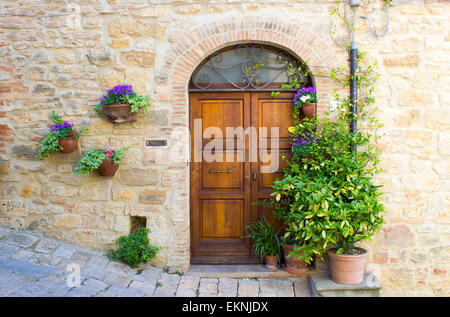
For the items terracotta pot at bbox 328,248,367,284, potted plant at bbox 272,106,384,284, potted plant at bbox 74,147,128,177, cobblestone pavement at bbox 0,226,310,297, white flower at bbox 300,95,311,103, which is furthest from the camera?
white flower at bbox 300,95,311,103

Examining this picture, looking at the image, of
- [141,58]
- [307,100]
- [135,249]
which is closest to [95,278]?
[135,249]

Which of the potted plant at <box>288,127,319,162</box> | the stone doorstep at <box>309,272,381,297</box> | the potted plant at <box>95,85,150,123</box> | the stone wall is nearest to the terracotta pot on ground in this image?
the stone doorstep at <box>309,272,381,297</box>

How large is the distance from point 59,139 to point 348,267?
11.3 ft

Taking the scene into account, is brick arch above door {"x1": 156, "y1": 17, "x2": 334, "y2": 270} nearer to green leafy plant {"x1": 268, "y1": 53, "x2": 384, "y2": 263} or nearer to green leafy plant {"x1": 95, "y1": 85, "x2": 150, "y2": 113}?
green leafy plant {"x1": 268, "y1": 53, "x2": 384, "y2": 263}

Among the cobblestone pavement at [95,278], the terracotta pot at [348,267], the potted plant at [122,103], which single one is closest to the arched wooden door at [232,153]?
the cobblestone pavement at [95,278]

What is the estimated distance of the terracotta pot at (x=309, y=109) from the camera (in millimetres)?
3820

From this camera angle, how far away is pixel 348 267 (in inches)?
137

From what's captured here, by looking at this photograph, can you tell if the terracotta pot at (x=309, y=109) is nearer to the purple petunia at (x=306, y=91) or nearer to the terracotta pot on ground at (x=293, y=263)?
the purple petunia at (x=306, y=91)

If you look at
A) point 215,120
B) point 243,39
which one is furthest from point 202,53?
→ point 215,120

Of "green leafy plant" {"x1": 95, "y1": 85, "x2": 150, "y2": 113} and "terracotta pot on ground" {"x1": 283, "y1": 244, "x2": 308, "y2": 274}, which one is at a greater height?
"green leafy plant" {"x1": 95, "y1": 85, "x2": 150, "y2": 113}

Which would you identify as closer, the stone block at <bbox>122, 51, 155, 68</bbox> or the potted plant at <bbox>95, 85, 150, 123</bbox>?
the potted plant at <bbox>95, 85, 150, 123</bbox>

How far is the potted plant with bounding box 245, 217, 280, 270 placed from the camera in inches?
156

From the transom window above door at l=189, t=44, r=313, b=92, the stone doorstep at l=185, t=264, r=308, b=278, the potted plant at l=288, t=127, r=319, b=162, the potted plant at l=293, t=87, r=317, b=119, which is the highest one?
the transom window above door at l=189, t=44, r=313, b=92

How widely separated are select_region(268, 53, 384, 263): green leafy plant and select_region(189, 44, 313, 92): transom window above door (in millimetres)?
457
